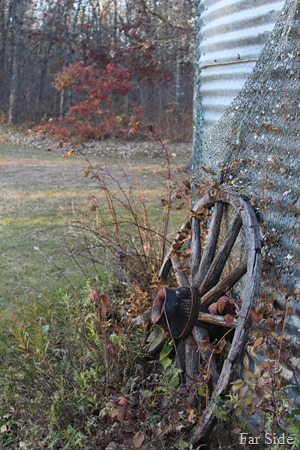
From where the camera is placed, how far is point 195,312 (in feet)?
11.0

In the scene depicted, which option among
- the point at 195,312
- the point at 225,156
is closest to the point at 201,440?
the point at 195,312

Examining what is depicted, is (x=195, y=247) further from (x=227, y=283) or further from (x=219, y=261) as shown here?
(x=227, y=283)

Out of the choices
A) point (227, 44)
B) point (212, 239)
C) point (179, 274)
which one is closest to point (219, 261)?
point (212, 239)

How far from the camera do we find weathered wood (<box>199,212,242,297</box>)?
3.42 meters

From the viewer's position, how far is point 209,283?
3.50m

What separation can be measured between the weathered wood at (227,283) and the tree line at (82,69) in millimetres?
14397

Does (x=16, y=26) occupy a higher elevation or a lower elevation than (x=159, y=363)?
higher

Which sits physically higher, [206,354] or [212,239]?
[212,239]

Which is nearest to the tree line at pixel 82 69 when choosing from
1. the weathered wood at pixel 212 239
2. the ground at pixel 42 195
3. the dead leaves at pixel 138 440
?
the ground at pixel 42 195

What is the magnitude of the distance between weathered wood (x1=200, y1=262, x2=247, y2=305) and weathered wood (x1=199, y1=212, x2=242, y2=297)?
0.37ft

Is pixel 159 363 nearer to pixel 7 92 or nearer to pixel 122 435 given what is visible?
pixel 122 435

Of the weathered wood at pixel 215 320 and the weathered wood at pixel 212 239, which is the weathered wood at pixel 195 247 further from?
the weathered wood at pixel 215 320

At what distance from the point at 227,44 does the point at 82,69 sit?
14280 mm

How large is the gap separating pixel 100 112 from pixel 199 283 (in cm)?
1463
